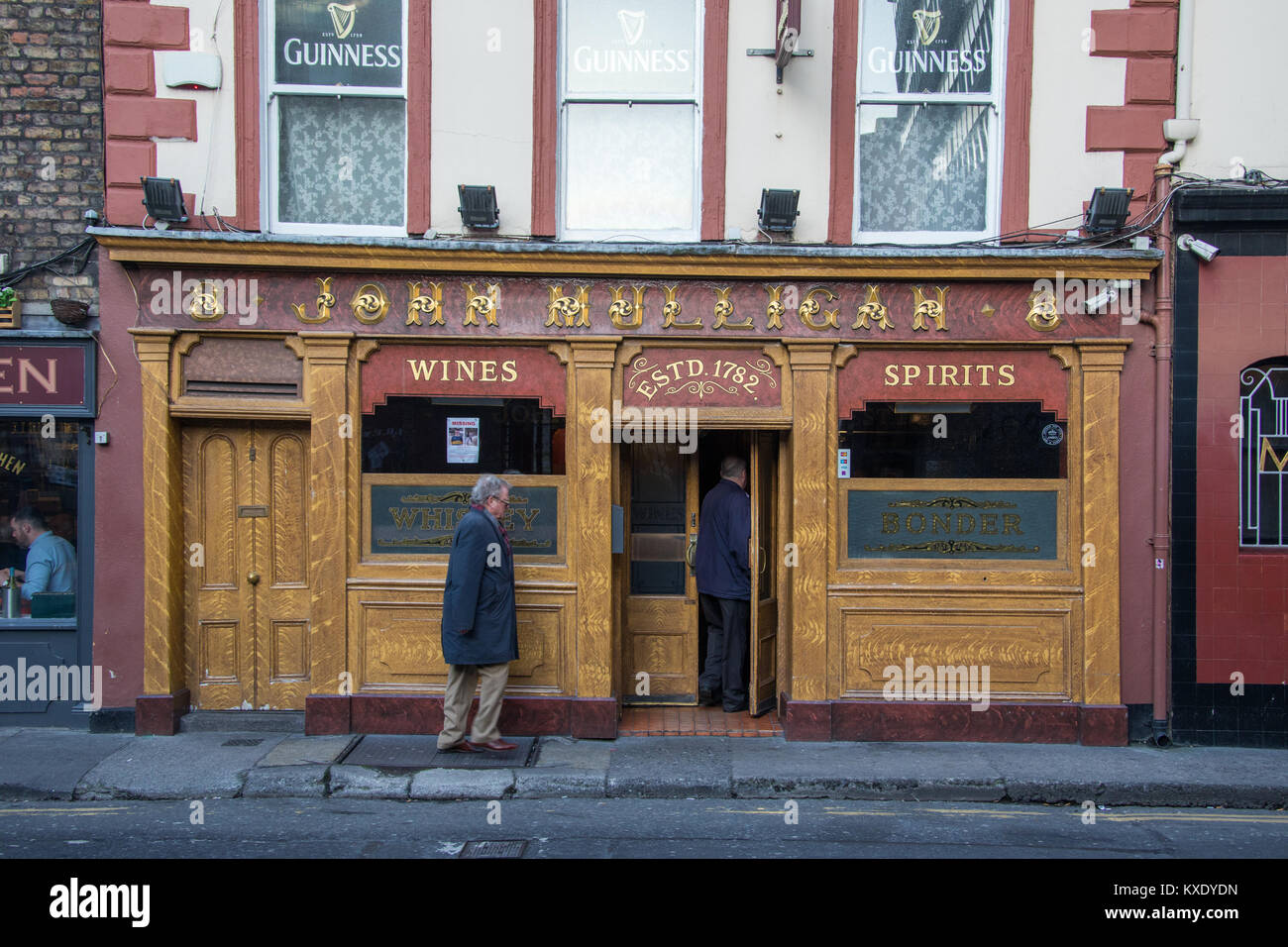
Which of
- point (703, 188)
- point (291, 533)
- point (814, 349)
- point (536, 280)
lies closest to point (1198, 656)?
point (814, 349)

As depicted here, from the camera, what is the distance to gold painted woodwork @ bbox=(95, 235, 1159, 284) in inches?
310

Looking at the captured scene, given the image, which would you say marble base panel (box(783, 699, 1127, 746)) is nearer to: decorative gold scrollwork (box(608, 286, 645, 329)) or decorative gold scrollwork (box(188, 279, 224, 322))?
decorative gold scrollwork (box(608, 286, 645, 329))

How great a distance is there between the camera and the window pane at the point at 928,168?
8391 millimetres

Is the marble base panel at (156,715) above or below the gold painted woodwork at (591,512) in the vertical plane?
below

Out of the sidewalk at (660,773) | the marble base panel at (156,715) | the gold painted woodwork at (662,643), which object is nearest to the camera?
the sidewalk at (660,773)

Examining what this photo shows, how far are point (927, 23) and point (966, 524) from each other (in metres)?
4.24

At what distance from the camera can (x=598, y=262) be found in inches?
313

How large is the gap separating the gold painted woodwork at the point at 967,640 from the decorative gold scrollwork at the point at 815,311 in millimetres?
2250

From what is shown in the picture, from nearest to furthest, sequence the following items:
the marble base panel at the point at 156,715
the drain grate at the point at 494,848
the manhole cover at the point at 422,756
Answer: the drain grate at the point at 494,848 → the manhole cover at the point at 422,756 → the marble base panel at the point at 156,715

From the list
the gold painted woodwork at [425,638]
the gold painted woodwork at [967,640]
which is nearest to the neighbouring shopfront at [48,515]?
the gold painted woodwork at [425,638]

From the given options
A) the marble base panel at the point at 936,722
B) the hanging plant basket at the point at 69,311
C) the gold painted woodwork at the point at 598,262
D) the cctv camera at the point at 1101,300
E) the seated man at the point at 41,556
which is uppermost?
the gold painted woodwork at the point at 598,262

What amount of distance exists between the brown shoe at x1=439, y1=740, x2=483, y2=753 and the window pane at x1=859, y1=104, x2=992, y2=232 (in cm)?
542

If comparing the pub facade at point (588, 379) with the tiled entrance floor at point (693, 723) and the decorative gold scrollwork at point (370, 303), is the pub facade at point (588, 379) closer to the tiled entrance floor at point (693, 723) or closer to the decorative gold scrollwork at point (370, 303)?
the decorative gold scrollwork at point (370, 303)

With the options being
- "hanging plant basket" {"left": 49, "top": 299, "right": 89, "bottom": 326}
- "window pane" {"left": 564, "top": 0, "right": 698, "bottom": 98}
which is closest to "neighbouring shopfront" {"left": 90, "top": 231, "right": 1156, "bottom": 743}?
"hanging plant basket" {"left": 49, "top": 299, "right": 89, "bottom": 326}
